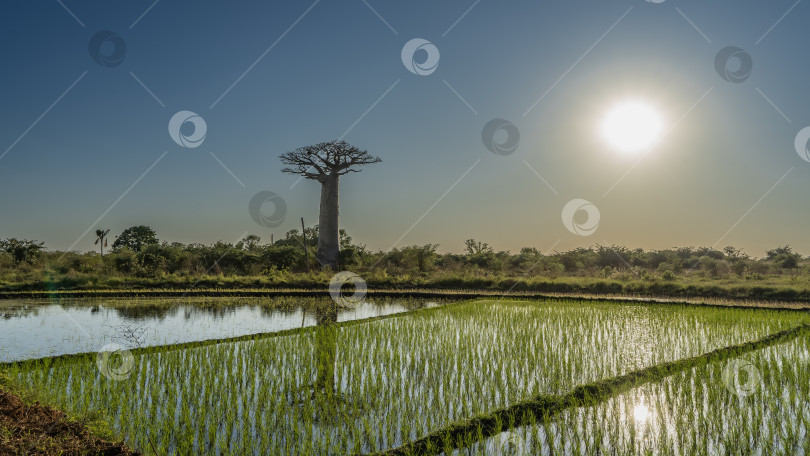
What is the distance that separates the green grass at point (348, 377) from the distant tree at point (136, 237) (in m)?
51.4

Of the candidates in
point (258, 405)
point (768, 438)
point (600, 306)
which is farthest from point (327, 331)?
point (600, 306)

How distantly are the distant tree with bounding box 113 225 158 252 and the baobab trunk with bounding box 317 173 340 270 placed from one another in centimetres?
3373

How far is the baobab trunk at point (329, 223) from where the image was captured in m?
29.1

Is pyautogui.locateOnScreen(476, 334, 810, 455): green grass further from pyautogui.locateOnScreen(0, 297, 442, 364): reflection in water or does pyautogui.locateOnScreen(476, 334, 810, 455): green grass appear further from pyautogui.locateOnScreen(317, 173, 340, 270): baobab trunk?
pyautogui.locateOnScreen(317, 173, 340, 270): baobab trunk

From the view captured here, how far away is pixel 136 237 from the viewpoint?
55.1 meters

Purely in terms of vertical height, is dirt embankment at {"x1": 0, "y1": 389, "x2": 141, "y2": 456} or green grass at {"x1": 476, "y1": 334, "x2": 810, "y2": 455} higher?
dirt embankment at {"x1": 0, "y1": 389, "x2": 141, "y2": 456}

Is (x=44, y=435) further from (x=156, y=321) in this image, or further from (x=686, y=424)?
(x=156, y=321)

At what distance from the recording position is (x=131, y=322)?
11602 millimetres

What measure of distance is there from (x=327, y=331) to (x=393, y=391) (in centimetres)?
440

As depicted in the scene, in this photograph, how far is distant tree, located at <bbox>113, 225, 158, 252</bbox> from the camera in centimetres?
5478

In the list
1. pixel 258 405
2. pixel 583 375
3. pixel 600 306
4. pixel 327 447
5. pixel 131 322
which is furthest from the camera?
pixel 600 306

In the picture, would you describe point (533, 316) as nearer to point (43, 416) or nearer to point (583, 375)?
point (583, 375)

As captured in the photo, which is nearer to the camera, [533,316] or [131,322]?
[131,322]

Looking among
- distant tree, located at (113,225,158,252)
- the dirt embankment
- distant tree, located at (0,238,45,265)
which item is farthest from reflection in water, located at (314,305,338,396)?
distant tree, located at (113,225,158,252)
